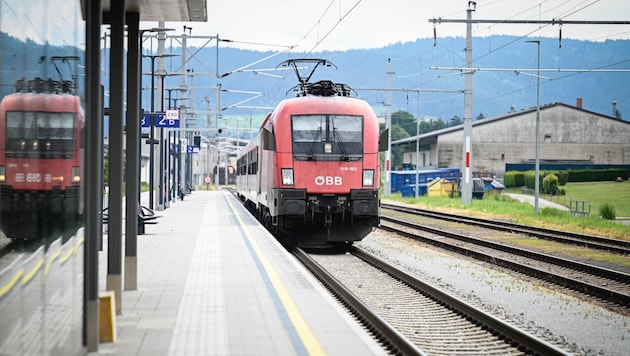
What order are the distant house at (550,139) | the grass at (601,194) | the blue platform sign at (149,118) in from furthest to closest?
the distant house at (550,139), the grass at (601,194), the blue platform sign at (149,118)

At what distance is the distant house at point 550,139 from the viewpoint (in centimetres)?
7031

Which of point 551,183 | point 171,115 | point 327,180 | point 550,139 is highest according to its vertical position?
point 550,139

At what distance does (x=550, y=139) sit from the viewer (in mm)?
70812

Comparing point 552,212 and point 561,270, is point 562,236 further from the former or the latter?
point 552,212

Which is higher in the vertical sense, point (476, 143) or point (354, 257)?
point (476, 143)

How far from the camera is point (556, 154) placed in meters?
71.4

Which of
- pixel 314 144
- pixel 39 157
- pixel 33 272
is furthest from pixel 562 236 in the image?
pixel 33 272

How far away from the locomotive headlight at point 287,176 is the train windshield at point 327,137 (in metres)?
0.39

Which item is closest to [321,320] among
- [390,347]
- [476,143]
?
[390,347]

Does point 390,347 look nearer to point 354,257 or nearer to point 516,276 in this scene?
point 516,276

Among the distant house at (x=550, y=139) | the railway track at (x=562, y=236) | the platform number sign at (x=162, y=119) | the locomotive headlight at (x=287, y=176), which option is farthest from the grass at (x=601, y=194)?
the locomotive headlight at (x=287, y=176)

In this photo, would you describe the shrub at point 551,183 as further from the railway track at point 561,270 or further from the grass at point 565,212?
the railway track at point 561,270

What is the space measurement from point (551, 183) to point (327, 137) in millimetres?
35125

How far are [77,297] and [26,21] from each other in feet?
8.56
